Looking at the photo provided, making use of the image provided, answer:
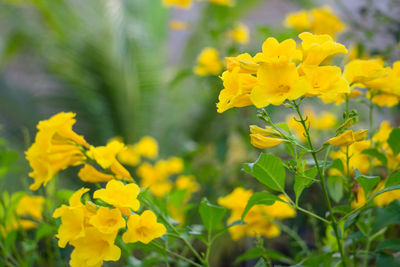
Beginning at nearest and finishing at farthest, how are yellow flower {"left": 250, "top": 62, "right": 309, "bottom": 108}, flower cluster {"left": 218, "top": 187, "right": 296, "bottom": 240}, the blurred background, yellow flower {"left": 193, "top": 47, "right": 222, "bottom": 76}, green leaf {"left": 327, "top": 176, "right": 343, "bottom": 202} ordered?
yellow flower {"left": 250, "top": 62, "right": 309, "bottom": 108} → green leaf {"left": 327, "top": 176, "right": 343, "bottom": 202} → flower cluster {"left": 218, "top": 187, "right": 296, "bottom": 240} → yellow flower {"left": 193, "top": 47, "right": 222, "bottom": 76} → the blurred background

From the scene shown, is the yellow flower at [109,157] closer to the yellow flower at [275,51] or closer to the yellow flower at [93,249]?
the yellow flower at [93,249]

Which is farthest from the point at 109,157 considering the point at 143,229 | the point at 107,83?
the point at 107,83

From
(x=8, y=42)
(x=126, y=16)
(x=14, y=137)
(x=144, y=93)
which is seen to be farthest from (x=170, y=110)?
(x=8, y=42)

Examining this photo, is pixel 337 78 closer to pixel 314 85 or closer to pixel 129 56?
pixel 314 85

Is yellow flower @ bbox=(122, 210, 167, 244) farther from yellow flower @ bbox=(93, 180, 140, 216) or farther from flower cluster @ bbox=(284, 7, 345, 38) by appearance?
flower cluster @ bbox=(284, 7, 345, 38)

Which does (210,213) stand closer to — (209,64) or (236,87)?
(236,87)

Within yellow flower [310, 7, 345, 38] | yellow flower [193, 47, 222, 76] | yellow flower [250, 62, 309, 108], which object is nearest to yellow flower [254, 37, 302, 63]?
yellow flower [250, 62, 309, 108]

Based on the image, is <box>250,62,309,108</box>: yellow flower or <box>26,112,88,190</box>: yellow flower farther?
<box>26,112,88,190</box>: yellow flower
